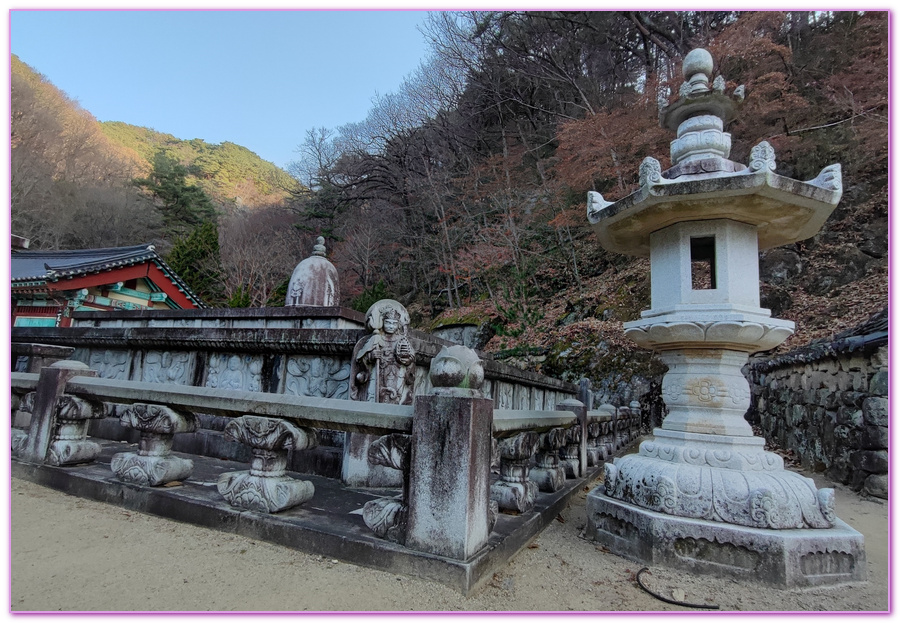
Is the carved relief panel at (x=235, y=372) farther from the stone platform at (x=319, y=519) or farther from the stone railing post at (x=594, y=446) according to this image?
the stone railing post at (x=594, y=446)

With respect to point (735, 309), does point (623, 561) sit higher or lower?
lower

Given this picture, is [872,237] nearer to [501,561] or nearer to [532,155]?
[532,155]

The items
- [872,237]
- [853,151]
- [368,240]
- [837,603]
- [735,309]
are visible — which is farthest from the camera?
[368,240]

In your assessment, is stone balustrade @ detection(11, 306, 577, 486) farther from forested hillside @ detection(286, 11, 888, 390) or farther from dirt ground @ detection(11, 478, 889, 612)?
forested hillside @ detection(286, 11, 888, 390)

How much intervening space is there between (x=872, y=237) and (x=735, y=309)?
13.3 meters

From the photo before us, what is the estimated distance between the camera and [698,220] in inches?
132

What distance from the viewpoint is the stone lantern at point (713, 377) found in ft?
8.76

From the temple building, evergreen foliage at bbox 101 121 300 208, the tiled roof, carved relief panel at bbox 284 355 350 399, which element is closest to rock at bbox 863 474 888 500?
carved relief panel at bbox 284 355 350 399

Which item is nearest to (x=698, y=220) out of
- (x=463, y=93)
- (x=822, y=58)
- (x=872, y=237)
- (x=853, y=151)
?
(x=872, y=237)

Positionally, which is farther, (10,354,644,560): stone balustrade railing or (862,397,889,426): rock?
(862,397,889,426): rock

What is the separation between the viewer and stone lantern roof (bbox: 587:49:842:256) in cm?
302

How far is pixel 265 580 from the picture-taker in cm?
219

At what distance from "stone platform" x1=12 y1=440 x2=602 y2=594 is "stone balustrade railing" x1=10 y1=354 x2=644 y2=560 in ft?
0.22

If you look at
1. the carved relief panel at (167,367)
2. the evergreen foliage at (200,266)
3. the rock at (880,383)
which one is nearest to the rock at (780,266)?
the rock at (880,383)
